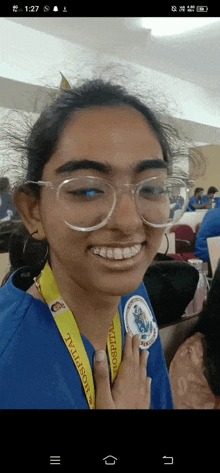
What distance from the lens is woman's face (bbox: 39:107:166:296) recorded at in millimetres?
345

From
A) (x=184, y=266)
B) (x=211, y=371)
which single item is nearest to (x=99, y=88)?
(x=184, y=266)

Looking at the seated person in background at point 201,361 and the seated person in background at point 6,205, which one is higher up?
the seated person in background at point 6,205

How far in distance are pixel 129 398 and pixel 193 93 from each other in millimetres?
A: 408

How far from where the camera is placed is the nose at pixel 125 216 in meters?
0.35

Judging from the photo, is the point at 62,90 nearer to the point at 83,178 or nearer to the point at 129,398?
the point at 83,178

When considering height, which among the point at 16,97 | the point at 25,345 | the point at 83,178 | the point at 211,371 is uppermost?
the point at 16,97

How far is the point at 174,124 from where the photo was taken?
407 mm

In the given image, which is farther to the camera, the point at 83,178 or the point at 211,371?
the point at 211,371

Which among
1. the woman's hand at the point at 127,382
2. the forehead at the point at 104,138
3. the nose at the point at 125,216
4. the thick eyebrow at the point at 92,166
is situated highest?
the forehead at the point at 104,138

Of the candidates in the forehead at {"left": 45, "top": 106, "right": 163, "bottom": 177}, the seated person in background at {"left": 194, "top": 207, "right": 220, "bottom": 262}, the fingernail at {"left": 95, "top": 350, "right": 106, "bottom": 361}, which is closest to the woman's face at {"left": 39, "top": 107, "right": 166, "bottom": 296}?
the forehead at {"left": 45, "top": 106, "right": 163, "bottom": 177}
